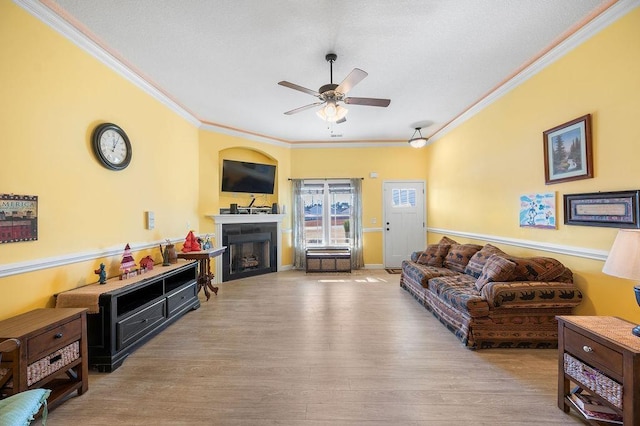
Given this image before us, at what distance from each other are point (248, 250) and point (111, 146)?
11.4 ft

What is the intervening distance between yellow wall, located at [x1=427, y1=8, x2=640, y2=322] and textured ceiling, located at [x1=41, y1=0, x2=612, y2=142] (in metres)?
0.34

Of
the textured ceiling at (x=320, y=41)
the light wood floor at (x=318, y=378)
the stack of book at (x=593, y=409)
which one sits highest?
the textured ceiling at (x=320, y=41)

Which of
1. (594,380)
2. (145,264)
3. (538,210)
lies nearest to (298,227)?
(145,264)

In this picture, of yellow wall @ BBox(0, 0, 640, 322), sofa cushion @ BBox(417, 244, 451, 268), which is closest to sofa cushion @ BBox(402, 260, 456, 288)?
sofa cushion @ BBox(417, 244, 451, 268)

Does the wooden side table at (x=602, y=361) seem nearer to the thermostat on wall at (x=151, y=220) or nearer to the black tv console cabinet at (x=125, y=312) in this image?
the black tv console cabinet at (x=125, y=312)

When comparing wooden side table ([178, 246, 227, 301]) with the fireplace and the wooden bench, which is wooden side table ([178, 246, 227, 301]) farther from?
the wooden bench

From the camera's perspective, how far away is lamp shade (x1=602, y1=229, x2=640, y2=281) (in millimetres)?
1559

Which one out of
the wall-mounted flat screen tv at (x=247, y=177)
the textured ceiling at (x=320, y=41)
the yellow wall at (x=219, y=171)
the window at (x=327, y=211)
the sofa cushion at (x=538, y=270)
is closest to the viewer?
the textured ceiling at (x=320, y=41)

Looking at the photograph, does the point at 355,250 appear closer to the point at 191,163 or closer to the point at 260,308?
the point at 260,308

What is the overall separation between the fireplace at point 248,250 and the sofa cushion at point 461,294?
3.69 m

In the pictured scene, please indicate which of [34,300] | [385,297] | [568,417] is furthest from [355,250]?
[34,300]

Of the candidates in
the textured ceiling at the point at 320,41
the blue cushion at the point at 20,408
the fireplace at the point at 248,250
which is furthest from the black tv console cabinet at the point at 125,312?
the textured ceiling at the point at 320,41

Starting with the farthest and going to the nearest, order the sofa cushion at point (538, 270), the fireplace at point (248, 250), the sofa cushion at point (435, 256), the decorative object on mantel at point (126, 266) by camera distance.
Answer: the fireplace at point (248, 250)
the sofa cushion at point (435, 256)
the decorative object on mantel at point (126, 266)
the sofa cushion at point (538, 270)

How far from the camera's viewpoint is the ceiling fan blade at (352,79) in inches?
98.5
